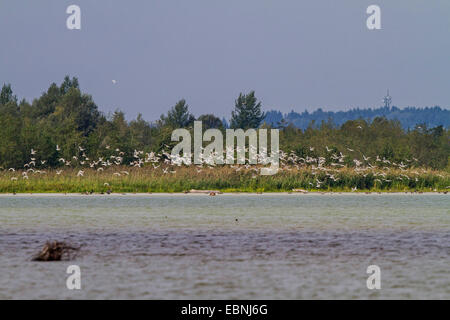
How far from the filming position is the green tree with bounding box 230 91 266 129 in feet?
440

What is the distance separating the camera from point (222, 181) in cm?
5672

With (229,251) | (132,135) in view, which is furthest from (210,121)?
(229,251)

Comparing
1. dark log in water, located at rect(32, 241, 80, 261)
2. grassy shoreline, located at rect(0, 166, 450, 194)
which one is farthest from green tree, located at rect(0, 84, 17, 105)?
dark log in water, located at rect(32, 241, 80, 261)

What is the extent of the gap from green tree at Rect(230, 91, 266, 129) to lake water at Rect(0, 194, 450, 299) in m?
90.9

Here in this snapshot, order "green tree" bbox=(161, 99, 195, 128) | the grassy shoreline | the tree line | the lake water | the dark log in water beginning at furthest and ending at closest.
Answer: "green tree" bbox=(161, 99, 195, 128) → the tree line → the grassy shoreline → the dark log in water → the lake water

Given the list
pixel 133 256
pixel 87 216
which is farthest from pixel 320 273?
pixel 87 216

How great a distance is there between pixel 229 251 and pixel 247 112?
11121 cm

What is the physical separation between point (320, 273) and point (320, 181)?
1503 inches

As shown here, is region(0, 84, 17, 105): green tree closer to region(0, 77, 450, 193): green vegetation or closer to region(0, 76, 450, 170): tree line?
region(0, 76, 450, 170): tree line

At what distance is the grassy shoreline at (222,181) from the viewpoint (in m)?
56.2

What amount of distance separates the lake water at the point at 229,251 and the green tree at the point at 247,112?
90.9m

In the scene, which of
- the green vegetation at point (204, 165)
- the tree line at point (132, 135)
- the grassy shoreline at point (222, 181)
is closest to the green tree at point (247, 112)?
the tree line at point (132, 135)

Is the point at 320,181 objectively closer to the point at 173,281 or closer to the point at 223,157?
the point at 223,157

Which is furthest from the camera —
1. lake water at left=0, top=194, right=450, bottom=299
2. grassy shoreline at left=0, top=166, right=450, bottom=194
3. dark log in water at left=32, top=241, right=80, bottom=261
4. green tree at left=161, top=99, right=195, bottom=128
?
green tree at left=161, top=99, right=195, bottom=128
